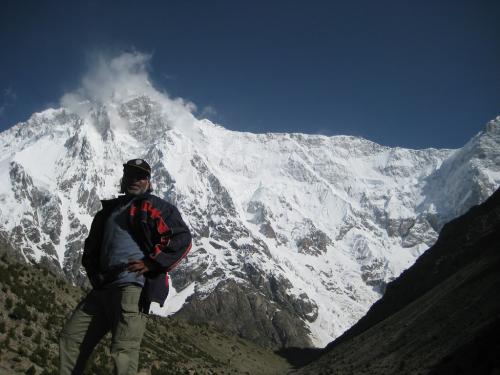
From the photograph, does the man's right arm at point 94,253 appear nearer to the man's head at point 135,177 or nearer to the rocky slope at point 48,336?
the man's head at point 135,177

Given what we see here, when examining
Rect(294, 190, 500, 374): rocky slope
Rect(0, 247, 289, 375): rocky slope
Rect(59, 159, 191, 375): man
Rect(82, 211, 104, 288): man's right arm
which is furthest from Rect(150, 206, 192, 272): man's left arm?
Rect(294, 190, 500, 374): rocky slope

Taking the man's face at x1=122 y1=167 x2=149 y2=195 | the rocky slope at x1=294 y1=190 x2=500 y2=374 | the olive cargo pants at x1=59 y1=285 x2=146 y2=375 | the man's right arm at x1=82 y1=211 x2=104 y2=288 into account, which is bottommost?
the olive cargo pants at x1=59 y1=285 x2=146 y2=375

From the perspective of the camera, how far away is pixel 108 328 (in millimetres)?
7977

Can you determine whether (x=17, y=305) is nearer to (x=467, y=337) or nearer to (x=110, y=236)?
(x=110, y=236)

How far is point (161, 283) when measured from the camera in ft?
25.3

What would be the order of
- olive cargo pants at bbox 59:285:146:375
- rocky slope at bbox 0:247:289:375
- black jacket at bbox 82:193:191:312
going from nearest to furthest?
1. olive cargo pants at bbox 59:285:146:375
2. black jacket at bbox 82:193:191:312
3. rocky slope at bbox 0:247:289:375

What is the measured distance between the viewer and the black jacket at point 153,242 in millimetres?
7520

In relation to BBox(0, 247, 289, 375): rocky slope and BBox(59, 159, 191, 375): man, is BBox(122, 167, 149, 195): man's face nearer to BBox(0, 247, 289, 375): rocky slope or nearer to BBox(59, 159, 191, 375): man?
BBox(59, 159, 191, 375): man

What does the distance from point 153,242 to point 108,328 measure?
1.60 metres

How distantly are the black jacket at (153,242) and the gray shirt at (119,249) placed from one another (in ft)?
0.24

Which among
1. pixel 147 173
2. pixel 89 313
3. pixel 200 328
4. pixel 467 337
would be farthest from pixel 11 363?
pixel 200 328

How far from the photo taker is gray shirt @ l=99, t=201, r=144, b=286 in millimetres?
7430

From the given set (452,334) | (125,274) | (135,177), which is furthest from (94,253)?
(452,334)

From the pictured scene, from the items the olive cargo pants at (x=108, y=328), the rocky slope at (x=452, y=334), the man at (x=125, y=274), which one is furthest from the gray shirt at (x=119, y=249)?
the rocky slope at (x=452, y=334)
